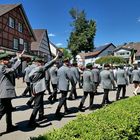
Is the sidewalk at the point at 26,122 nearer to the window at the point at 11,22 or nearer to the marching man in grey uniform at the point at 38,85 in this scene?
the marching man in grey uniform at the point at 38,85

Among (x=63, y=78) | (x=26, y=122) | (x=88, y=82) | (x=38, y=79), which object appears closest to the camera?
(x=38, y=79)

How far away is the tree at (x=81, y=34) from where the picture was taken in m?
60.4

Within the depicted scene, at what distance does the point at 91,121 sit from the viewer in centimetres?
541

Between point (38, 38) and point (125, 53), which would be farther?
point (125, 53)

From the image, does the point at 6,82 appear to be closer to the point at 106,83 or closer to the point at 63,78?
the point at 63,78

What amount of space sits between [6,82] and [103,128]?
3.73 m

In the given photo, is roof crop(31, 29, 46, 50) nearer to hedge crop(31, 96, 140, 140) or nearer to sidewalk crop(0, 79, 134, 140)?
sidewalk crop(0, 79, 134, 140)

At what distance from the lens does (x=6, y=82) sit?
796 cm

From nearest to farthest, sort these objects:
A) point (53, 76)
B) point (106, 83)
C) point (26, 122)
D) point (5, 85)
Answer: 1. point (5, 85)
2. point (26, 122)
3. point (106, 83)
4. point (53, 76)

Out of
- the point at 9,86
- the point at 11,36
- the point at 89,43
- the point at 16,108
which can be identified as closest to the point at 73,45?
the point at 89,43

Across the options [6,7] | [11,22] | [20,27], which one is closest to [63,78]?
[11,22]

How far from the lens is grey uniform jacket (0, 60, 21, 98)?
784 centimetres

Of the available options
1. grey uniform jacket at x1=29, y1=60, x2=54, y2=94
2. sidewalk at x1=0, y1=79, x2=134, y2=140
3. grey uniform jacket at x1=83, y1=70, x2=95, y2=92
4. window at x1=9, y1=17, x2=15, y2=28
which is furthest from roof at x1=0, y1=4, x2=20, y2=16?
grey uniform jacket at x1=29, y1=60, x2=54, y2=94

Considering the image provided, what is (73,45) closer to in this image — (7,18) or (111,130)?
(7,18)
